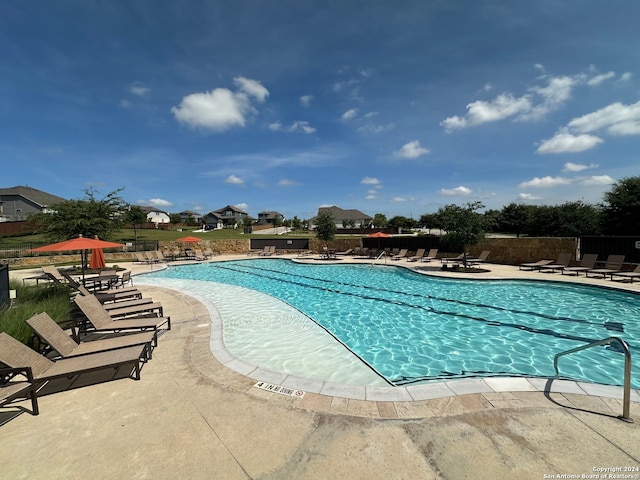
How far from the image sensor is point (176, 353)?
5496 millimetres

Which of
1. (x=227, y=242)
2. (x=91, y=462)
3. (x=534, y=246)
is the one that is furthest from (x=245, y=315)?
(x=227, y=242)

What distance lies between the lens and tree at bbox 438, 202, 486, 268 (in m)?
16.9

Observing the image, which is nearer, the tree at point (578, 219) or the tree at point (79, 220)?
the tree at point (79, 220)

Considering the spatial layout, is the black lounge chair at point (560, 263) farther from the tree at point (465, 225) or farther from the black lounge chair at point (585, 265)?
the tree at point (465, 225)

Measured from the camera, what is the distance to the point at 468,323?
8.31m

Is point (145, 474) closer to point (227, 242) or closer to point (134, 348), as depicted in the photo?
point (134, 348)

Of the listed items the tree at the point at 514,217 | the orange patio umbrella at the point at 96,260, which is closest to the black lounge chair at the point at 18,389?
the orange patio umbrella at the point at 96,260

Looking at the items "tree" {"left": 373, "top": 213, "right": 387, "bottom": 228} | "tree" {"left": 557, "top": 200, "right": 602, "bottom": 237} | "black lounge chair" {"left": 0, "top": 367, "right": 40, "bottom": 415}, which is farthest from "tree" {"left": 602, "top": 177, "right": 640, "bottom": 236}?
"tree" {"left": 373, "top": 213, "right": 387, "bottom": 228}

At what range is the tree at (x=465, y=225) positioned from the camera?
16.9m

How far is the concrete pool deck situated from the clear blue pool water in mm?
1582

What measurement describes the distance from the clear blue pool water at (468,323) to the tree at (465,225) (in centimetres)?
344

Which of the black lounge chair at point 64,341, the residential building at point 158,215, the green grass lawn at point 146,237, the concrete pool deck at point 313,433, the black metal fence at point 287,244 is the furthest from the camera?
the residential building at point 158,215

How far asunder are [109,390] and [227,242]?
2682cm

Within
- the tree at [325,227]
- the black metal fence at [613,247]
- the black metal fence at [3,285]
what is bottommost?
the black metal fence at [3,285]
